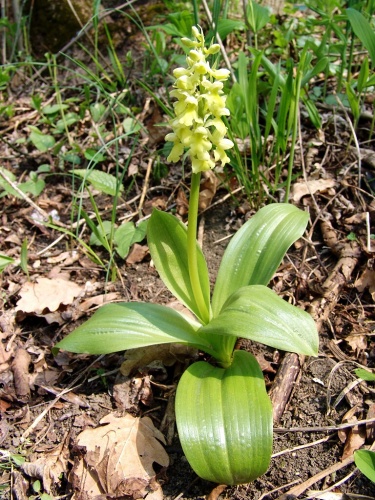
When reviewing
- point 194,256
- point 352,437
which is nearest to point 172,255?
point 194,256

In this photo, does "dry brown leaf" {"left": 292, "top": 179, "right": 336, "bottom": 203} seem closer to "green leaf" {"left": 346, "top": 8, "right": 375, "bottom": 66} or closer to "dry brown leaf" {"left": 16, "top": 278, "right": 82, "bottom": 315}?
"green leaf" {"left": 346, "top": 8, "right": 375, "bottom": 66}

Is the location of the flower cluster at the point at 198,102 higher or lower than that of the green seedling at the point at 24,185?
higher

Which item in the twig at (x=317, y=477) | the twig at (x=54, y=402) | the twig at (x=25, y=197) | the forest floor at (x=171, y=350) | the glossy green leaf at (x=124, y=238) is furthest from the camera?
the twig at (x=25, y=197)

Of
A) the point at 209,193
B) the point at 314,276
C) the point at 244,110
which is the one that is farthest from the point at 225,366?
the point at 244,110

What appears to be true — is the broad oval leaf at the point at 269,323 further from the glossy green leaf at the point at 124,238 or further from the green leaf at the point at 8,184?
the green leaf at the point at 8,184

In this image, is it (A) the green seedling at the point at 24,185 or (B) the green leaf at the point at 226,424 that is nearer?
(B) the green leaf at the point at 226,424

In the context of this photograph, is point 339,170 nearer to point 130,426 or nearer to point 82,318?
point 82,318

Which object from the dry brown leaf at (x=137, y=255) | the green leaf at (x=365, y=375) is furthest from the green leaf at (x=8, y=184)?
the green leaf at (x=365, y=375)

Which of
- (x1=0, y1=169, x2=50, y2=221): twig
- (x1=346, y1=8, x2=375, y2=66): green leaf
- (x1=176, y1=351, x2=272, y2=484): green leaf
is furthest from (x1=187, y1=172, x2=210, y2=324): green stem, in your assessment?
(x1=346, y1=8, x2=375, y2=66): green leaf
